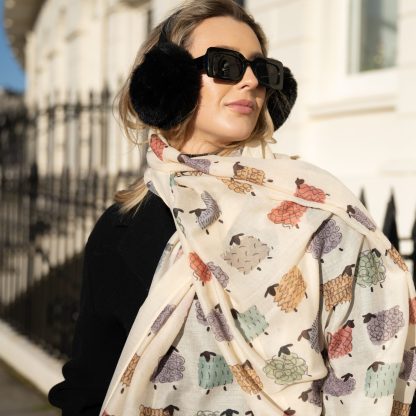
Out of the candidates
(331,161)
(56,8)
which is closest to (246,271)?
(331,161)

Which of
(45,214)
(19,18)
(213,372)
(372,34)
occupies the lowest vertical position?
(45,214)

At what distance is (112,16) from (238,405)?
993cm

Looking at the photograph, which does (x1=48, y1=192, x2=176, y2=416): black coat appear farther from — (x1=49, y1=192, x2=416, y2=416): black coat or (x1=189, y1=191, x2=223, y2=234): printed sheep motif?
(x1=189, y1=191, x2=223, y2=234): printed sheep motif

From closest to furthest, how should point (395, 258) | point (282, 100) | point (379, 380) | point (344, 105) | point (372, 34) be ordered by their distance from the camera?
1. point (379, 380)
2. point (395, 258)
3. point (282, 100)
4. point (344, 105)
5. point (372, 34)

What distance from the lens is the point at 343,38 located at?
Answer: 6.37m

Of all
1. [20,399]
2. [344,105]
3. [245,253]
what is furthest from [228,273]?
[344,105]

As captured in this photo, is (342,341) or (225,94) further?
(225,94)

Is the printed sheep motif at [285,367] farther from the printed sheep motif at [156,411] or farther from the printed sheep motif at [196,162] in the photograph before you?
the printed sheep motif at [196,162]

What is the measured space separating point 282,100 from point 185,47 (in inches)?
13.4

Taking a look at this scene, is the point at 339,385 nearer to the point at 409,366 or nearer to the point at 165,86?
the point at 409,366

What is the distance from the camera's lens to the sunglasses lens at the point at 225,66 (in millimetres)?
1864

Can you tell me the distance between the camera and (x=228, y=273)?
168 centimetres

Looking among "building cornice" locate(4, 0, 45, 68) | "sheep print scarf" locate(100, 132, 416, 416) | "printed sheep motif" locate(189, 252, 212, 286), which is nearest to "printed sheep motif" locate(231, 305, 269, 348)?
"sheep print scarf" locate(100, 132, 416, 416)

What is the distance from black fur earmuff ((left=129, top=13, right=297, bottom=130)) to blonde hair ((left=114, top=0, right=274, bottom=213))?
0.04 metres
